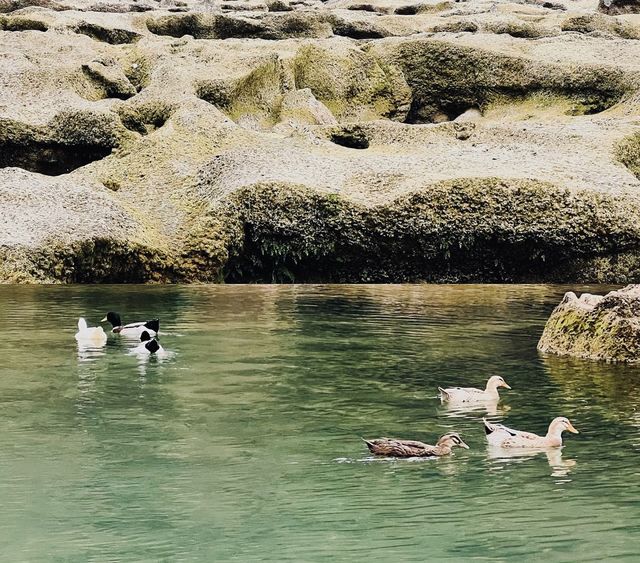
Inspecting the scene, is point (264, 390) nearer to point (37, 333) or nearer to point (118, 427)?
point (118, 427)

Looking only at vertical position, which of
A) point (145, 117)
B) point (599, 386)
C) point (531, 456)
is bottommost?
point (531, 456)

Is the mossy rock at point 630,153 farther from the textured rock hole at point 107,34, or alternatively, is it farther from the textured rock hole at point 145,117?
the textured rock hole at point 107,34

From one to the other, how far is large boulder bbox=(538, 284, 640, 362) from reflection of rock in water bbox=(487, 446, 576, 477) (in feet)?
27.2

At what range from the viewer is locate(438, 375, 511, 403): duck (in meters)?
20.0

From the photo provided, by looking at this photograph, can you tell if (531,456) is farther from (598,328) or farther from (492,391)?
(598,328)

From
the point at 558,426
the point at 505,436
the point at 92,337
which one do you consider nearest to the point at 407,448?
the point at 505,436

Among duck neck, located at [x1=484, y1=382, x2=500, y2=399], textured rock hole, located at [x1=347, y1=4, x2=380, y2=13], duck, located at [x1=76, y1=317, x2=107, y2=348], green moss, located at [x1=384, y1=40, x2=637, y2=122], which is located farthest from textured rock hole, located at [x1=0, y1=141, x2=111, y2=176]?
textured rock hole, located at [x1=347, y1=4, x2=380, y2=13]

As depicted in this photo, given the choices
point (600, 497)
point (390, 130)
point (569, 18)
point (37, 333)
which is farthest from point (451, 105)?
point (600, 497)

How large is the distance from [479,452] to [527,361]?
8590mm

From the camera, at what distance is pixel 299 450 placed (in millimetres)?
16750

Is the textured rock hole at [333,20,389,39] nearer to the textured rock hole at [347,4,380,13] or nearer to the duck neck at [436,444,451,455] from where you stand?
the textured rock hole at [347,4,380,13]

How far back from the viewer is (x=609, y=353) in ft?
80.7

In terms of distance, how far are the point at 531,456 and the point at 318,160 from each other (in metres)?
32.3

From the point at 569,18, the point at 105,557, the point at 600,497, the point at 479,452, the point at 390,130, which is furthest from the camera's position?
the point at 569,18
